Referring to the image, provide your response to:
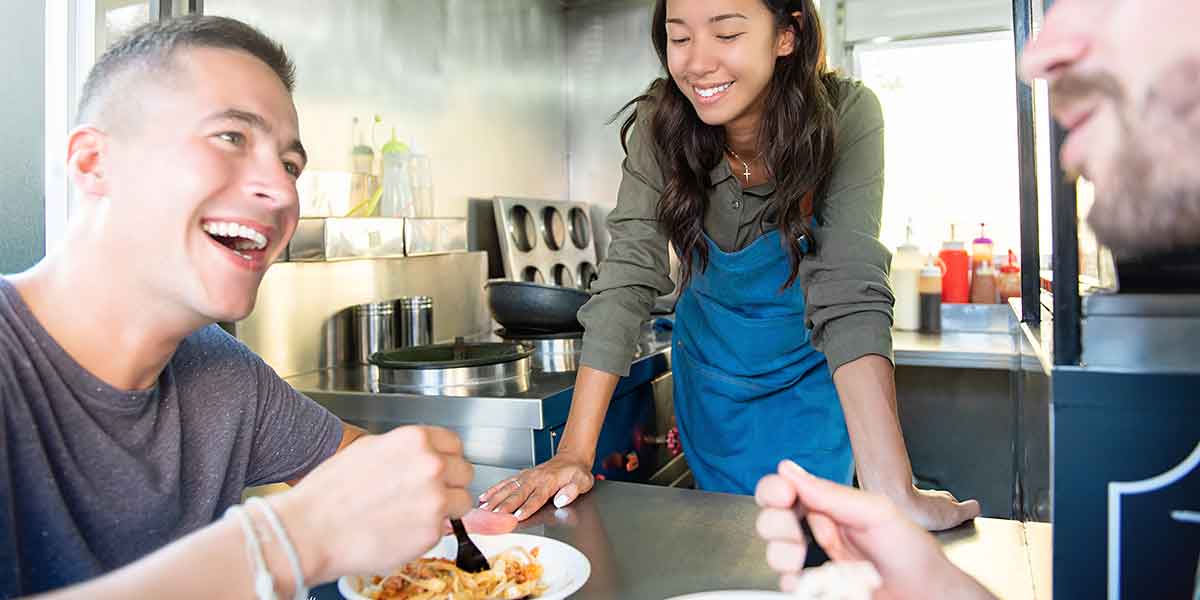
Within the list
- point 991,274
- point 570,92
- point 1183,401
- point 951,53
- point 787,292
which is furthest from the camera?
point 570,92

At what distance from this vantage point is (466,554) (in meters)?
0.98

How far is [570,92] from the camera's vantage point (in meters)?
3.61

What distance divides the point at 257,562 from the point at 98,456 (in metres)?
0.35

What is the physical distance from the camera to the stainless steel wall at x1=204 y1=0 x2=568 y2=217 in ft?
7.28

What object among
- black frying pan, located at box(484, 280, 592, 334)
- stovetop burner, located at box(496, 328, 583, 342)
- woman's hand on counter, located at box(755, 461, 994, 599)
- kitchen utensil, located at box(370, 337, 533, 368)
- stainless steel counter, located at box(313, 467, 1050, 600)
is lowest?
stainless steel counter, located at box(313, 467, 1050, 600)

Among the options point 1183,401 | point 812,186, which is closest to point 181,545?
point 1183,401

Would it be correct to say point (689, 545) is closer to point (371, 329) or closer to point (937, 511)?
point (937, 511)

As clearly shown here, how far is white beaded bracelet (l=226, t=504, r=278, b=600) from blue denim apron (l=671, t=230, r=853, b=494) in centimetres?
123

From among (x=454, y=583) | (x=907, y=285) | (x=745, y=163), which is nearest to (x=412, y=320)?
(x=745, y=163)

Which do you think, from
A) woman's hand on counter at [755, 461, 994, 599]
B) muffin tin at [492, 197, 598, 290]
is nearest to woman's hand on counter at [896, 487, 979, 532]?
woman's hand on counter at [755, 461, 994, 599]

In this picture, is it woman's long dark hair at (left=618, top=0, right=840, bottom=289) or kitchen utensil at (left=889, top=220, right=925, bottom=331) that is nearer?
woman's long dark hair at (left=618, top=0, right=840, bottom=289)

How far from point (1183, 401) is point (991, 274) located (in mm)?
2655

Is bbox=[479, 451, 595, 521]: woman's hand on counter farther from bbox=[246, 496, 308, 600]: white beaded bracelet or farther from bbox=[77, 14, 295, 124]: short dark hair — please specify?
bbox=[77, 14, 295, 124]: short dark hair

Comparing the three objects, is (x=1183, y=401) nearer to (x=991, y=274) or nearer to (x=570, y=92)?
(x=991, y=274)
